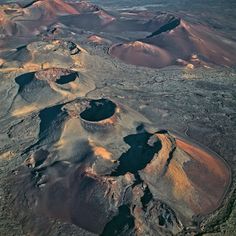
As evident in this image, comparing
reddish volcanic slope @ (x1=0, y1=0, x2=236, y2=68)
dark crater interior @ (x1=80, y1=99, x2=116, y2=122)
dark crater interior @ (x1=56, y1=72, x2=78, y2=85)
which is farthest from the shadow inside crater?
reddish volcanic slope @ (x1=0, y1=0, x2=236, y2=68)

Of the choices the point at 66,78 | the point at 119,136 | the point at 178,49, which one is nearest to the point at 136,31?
the point at 178,49

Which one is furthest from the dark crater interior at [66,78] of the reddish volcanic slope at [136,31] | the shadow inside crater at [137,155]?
the shadow inside crater at [137,155]

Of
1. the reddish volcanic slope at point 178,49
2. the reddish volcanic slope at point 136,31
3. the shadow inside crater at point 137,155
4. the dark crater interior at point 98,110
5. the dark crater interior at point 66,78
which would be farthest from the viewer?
→ the reddish volcanic slope at point 136,31

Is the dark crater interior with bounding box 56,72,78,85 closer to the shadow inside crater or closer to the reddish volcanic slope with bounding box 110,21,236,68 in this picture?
the reddish volcanic slope with bounding box 110,21,236,68

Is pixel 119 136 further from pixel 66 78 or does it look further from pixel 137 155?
pixel 66 78

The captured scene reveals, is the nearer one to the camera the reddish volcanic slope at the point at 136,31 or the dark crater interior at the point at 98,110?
the dark crater interior at the point at 98,110

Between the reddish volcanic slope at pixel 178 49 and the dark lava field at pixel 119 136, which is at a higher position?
the dark lava field at pixel 119 136

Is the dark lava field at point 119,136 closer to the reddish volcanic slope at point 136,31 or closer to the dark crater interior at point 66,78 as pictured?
the dark crater interior at point 66,78

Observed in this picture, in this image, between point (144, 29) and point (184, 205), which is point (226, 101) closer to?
point (184, 205)

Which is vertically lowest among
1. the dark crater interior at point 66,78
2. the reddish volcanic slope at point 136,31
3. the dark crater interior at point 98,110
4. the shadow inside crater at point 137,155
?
the reddish volcanic slope at point 136,31
